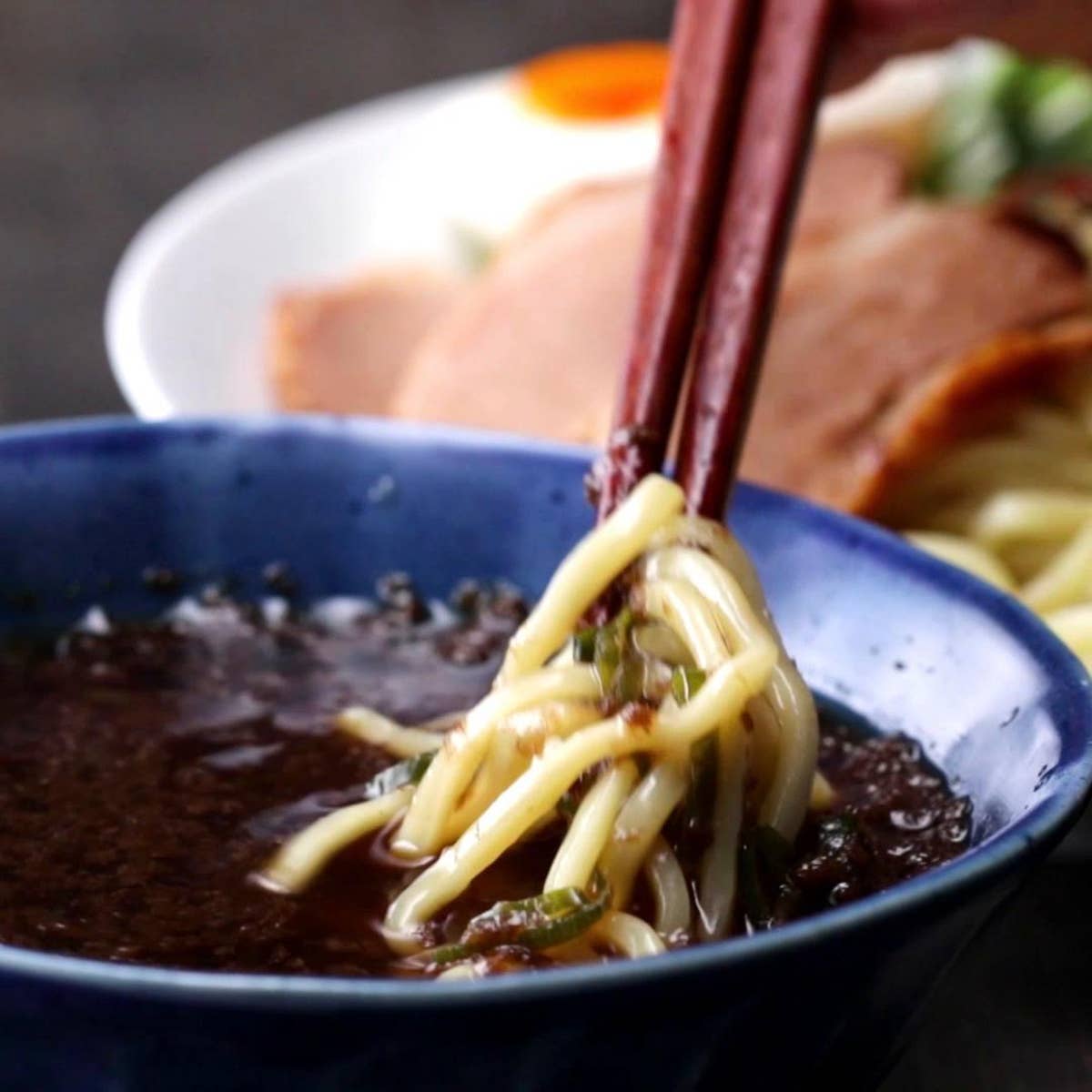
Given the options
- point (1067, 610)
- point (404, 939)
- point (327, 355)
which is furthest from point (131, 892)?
point (327, 355)

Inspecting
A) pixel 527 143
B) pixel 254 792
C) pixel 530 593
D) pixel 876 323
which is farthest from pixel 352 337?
pixel 254 792

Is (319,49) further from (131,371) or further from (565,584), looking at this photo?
(565,584)

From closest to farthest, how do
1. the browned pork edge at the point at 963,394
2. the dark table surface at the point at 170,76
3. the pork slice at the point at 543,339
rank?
the browned pork edge at the point at 963,394 → the pork slice at the point at 543,339 → the dark table surface at the point at 170,76

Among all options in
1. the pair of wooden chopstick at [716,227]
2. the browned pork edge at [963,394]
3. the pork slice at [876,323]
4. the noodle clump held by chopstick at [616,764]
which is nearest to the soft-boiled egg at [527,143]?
the pork slice at [876,323]

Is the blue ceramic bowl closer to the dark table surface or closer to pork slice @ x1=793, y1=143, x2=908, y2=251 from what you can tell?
pork slice @ x1=793, y1=143, x2=908, y2=251

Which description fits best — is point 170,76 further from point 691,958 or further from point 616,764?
point 691,958

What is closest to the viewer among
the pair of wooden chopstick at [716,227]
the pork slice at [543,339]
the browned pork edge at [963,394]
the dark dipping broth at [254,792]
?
the dark dipping broth at [254,792]

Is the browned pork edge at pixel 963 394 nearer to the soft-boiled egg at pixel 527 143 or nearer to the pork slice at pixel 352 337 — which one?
the pork slice at pixel 352 337
